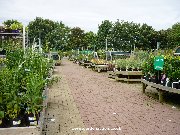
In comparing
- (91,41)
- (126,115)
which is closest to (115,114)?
(126,115)

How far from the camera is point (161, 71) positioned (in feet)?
30.9

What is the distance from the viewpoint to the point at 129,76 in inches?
576

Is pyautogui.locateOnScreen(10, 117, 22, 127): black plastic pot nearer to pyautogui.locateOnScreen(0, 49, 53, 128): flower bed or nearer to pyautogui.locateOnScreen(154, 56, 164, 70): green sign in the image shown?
pyautogui.locateOnScreen(0, 49, 53, 128): flower bed

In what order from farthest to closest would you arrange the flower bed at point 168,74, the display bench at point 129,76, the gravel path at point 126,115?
the display bench at point 129,76 < the flower bed at point 168,74 < the gravel path at point 126,115

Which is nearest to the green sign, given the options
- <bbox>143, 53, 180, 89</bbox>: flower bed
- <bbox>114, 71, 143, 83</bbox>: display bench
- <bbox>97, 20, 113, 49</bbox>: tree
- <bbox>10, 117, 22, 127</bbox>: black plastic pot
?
<bbox>143, 53, 180, 89</bbox>: flower bed

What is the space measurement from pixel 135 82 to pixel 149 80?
15.4 feet

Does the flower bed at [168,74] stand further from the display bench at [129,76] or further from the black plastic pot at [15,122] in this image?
the black plastic pot at [15,122]

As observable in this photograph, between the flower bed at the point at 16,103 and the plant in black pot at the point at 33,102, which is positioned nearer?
the flower bed at the point at 16,103

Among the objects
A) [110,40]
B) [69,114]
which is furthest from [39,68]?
[110,40]

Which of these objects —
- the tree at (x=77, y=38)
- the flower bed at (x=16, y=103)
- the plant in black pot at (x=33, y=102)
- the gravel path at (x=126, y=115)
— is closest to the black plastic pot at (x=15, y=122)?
the flower bed at (x=16, y=103)

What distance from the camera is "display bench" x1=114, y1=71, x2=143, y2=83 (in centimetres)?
1428

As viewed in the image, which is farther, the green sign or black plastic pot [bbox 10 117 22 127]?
the green sign

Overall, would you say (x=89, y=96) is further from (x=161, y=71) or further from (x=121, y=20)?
(x=121, y=20)

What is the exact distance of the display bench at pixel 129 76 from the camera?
14.3 meters
